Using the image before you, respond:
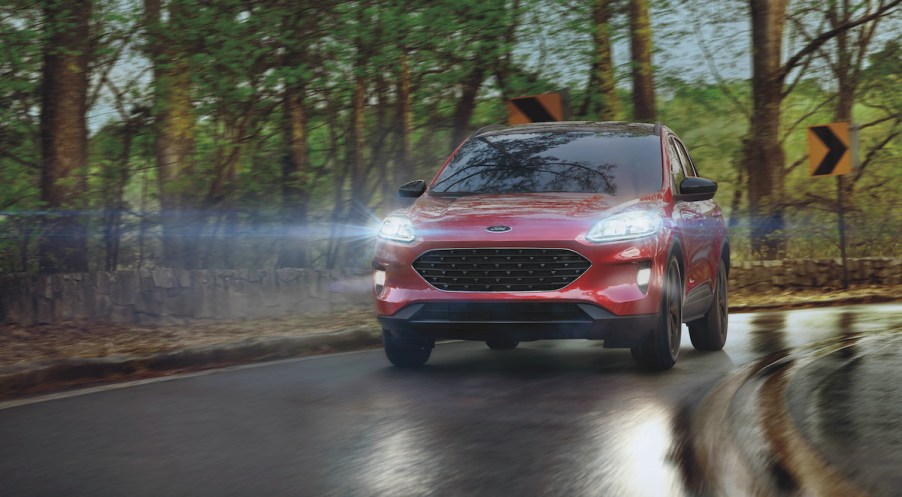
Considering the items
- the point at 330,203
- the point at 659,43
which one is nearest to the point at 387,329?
the point at 330,203

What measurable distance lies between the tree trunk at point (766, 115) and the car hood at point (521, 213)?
12.0 metres

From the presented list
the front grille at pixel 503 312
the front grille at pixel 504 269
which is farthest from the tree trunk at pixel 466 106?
the front grille at pixel 503 312

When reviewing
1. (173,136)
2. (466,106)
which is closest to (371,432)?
(173,136)

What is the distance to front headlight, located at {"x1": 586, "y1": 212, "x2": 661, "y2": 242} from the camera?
26.3 feet

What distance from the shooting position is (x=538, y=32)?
51.4ft

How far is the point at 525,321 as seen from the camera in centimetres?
800

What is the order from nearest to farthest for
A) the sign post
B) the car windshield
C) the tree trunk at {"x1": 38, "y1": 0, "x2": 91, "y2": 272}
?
the car windshield < the tree trunk at {"x1": 38, "y1": 0, "x2": 91, "y2": 272} < the sign post

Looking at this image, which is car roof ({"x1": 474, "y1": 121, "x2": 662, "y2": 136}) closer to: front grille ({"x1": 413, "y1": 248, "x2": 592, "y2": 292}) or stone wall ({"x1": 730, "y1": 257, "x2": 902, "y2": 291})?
front grille ({"x1": 413, "y1": 248, "x2": 592, "y2": 292})

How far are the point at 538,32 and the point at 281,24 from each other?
13.6ft

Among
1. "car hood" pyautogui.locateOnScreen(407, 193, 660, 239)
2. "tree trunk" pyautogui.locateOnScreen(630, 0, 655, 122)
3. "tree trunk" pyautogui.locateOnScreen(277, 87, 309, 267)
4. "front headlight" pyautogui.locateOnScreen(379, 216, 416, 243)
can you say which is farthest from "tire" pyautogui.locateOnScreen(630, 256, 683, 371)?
"tree trunk" pyautogui.locateOnScreen(630, 0, 655, 122)

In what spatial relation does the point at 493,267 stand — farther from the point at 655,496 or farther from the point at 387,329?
the point at 655,496

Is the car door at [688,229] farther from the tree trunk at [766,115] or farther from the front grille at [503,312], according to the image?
the tree trunk at [766,115]

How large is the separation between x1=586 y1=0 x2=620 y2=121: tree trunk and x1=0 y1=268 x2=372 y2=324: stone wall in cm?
467

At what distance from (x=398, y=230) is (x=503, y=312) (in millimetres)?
1045
